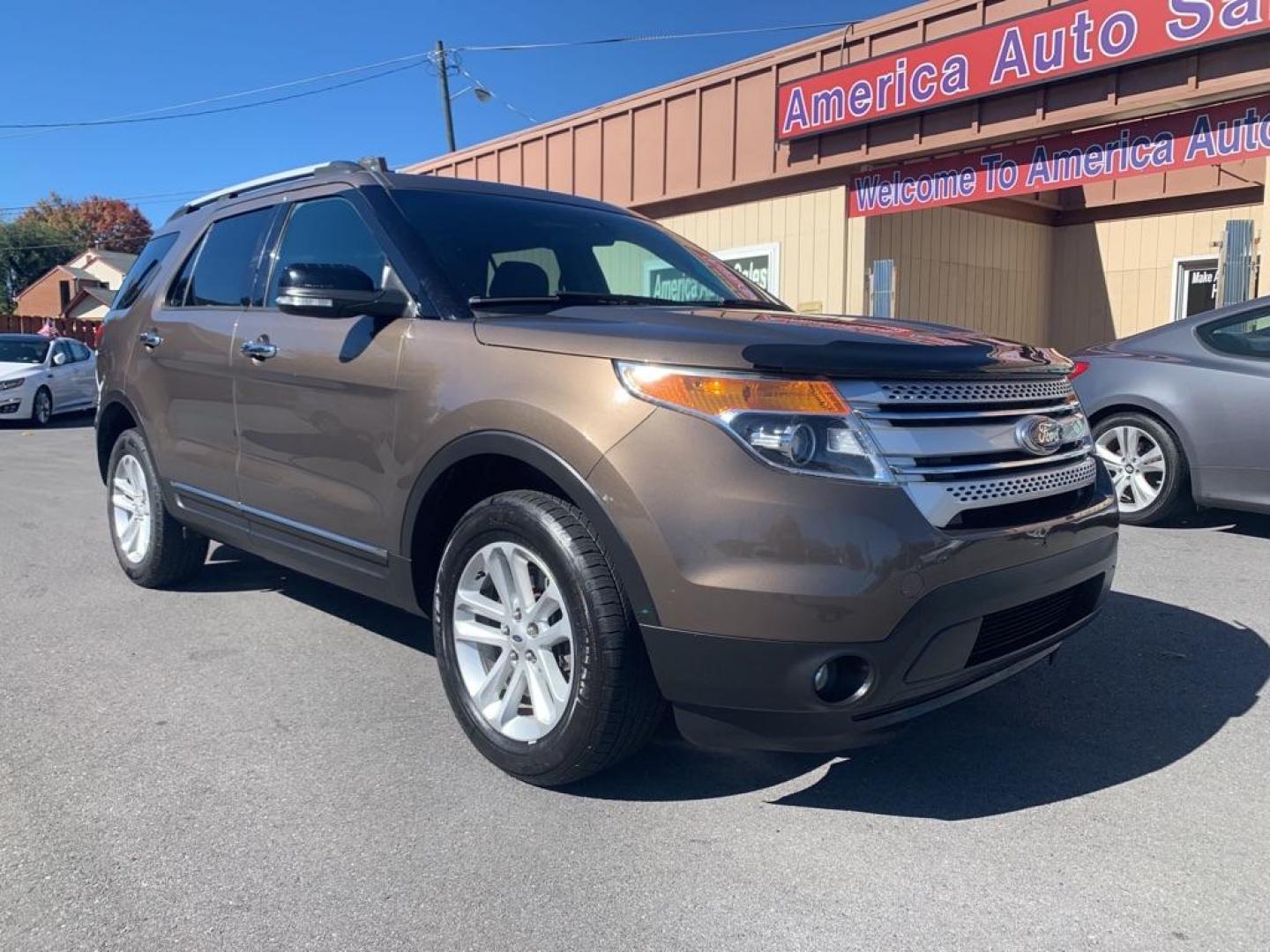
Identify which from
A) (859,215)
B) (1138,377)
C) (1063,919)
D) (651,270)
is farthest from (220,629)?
(859,215)

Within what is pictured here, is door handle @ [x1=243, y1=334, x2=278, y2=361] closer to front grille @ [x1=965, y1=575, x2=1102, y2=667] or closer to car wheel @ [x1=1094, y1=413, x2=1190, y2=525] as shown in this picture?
front grille @ [x1=965, y1=575, x2=1102, y2=667]

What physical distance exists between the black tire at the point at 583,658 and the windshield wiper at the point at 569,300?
69 centimetres

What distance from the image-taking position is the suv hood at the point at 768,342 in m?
2.54

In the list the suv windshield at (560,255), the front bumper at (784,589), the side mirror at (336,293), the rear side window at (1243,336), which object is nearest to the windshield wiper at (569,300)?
the suv windshield at (560,255)

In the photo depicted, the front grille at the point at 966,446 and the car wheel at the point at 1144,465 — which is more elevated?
the front grille at the point at 966,446

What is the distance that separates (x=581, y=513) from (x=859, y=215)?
914 cm

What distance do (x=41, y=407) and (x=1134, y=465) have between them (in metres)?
15.1

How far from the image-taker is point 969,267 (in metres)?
12.6

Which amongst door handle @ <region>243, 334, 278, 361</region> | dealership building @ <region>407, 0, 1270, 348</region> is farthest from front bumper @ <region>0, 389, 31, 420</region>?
door handle @ <region>243, 334, 278, 361</region>

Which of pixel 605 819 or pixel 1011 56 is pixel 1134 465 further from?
pixel 605 819

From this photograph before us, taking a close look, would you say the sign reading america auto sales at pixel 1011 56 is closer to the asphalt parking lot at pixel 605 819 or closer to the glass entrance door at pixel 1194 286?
the glass entrance door at pixel 1194 286

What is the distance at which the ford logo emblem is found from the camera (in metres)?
2.85

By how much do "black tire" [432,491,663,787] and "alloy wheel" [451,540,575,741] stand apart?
0.04 m

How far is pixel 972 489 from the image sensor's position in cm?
264
